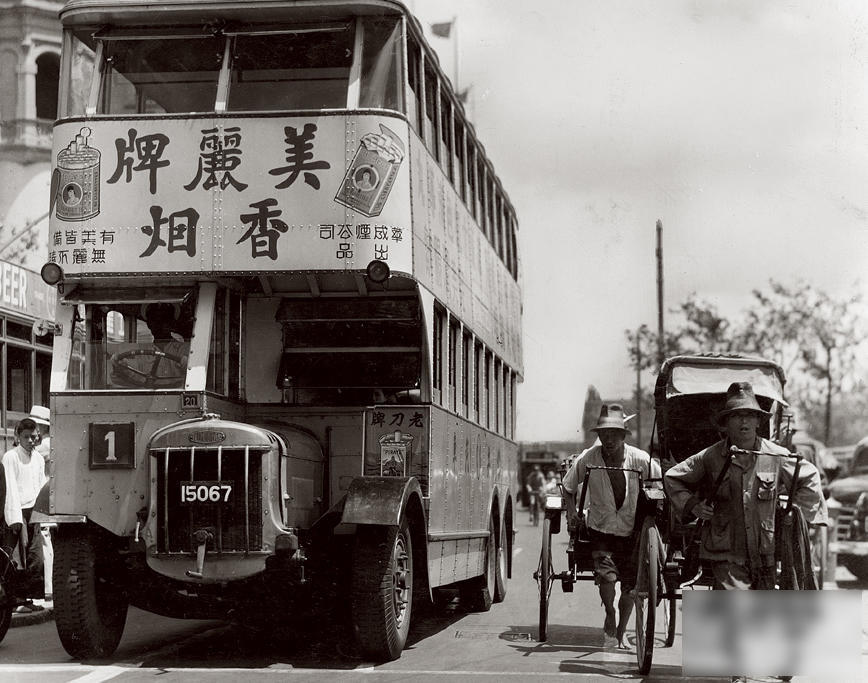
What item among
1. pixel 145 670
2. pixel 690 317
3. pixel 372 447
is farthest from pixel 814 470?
pixel 690 317

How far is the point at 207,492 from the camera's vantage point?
32.3ft

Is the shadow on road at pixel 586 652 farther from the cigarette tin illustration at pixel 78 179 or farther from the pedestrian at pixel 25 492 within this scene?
the cigarette tin illustration at pixel 78 179

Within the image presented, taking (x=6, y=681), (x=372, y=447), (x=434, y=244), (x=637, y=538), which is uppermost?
(x=434, y=244)

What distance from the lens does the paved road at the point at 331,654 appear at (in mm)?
9633

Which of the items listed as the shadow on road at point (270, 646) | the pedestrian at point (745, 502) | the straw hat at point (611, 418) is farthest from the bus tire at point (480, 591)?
the pedestrian at point (745, 502)

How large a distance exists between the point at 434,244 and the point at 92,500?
3642mm

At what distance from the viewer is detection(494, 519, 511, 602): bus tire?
16.7m

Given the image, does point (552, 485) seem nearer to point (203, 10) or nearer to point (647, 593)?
point (203, 10)

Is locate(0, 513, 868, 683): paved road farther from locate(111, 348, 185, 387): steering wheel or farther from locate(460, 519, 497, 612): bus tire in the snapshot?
locate(111, 348, 185, 387): steering wheel

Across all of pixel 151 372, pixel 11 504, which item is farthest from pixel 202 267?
pixel 11 504

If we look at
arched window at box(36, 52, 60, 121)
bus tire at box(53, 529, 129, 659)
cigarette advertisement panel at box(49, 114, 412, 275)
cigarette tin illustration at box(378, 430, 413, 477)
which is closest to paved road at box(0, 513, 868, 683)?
bus tire at box(53, 529, 129, 659)

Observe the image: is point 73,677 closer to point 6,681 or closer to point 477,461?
point 6,681

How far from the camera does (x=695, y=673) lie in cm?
820

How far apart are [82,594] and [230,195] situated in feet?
10.6
